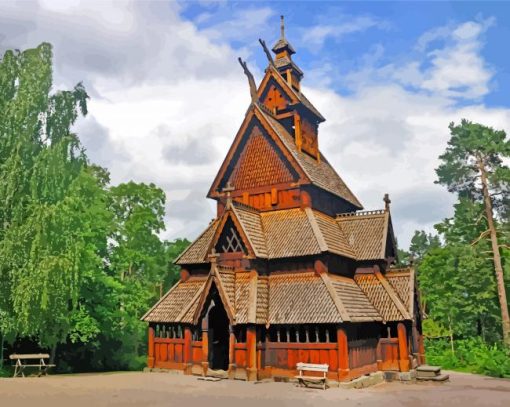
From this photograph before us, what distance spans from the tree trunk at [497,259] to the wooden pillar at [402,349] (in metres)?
12.8

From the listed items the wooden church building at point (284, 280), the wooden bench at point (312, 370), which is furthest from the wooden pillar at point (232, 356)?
the wooden bench at point (312, 370)

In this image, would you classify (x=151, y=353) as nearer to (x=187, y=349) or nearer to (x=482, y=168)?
(x=187, y=349)

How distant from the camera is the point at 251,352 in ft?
69.1

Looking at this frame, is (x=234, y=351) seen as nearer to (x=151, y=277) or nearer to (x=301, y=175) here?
(x=301, y=175)

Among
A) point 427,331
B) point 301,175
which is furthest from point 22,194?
point 427,331

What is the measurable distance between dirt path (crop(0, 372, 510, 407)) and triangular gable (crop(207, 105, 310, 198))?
1113 cm

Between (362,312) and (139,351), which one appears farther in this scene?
(139,351)

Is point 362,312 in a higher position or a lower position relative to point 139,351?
higher

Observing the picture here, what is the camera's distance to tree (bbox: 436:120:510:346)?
36.1 m

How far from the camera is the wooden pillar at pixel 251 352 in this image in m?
20.9

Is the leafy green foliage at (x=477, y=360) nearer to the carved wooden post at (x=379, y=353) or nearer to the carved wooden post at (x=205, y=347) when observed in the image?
the carved wooden post at (x=379, y=353)

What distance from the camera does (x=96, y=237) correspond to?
31.8 metres

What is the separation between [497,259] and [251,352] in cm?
2234

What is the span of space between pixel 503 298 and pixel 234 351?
21767 mm
